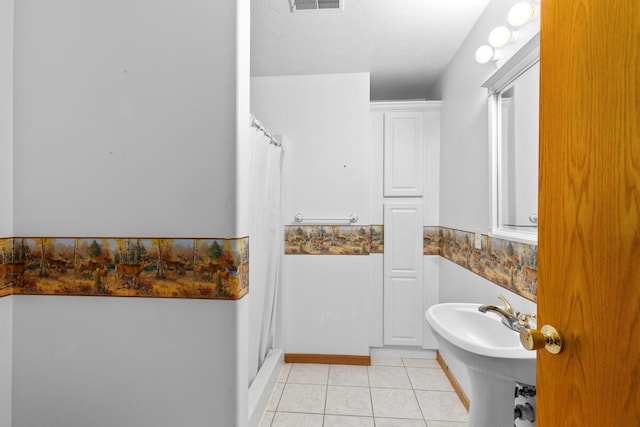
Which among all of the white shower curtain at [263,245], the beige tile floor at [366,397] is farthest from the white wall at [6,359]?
the beige tile floor at [366,397]

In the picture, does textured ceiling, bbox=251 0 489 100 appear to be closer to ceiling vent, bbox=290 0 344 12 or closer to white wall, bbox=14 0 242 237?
ceiling vent, bbox=290 0 344 12

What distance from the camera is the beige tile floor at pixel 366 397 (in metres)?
1.88

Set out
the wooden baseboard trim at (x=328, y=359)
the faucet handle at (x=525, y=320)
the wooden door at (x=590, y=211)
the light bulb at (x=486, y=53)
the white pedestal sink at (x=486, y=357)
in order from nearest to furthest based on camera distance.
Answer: the wooden door at (x=590, y=211), the white pedestal sink at (x=486, y=357), the faucet handle at (x=525, y=320), the light bulb at (x=486, y=53), the wooden baseboard trim at (x=328, y=359)

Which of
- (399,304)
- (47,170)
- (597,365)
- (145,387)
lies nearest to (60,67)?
(47,170)

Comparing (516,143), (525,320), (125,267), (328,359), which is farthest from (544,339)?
(328,359)

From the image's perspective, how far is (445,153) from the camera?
2555 millimetres

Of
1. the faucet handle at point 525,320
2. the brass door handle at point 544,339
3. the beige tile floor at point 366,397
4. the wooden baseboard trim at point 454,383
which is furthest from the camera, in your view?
the wooden baseboard trim at point 454,383

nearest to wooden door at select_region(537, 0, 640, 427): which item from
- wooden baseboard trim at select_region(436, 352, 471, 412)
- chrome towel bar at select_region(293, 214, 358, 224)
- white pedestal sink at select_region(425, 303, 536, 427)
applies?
white pedestal sink at select_region(425, 303, 536, 427)

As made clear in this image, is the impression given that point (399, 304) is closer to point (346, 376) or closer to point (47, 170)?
point (346, 376)

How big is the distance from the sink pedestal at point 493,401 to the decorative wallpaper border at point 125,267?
1009 millimetres

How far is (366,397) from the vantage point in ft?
6.93

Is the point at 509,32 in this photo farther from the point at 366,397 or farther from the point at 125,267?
the point at 366,397

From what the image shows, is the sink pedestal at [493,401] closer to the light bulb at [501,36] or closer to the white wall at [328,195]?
the white wall at [328,195]

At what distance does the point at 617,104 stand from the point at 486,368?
0.88 m
